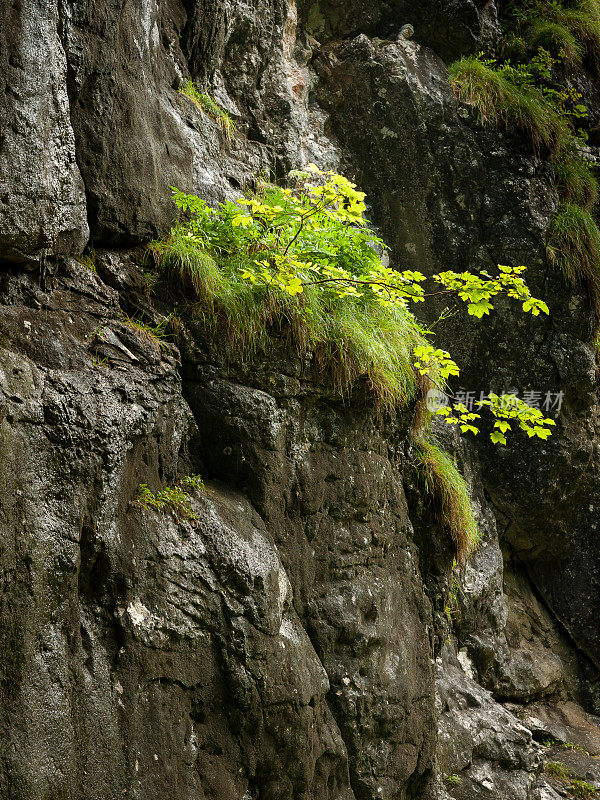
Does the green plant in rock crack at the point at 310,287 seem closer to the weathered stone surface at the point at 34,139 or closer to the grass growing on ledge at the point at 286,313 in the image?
the grass growing on ledge at the point at 286,313

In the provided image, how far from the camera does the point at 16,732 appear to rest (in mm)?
2580

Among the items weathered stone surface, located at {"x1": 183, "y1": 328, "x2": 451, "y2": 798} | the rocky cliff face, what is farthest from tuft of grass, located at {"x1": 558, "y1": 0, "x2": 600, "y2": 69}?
weathered stone surface, located at {"x1": 183, "y1": 328, "x2": 451, "y2": 798}

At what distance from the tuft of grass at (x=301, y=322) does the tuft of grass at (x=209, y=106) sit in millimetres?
1863

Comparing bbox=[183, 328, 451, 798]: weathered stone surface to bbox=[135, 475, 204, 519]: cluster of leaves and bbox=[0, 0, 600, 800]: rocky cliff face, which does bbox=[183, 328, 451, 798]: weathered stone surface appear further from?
bbox=[135, 475, 204, 519]: cluster of leaves

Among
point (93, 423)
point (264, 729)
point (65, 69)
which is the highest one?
point (65, 69)

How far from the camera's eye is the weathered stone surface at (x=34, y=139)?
308 cm

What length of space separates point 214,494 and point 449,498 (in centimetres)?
208

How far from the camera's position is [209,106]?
568 cm

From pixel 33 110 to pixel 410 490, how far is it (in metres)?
3.41

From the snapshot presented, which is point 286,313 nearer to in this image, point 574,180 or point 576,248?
point 576,248

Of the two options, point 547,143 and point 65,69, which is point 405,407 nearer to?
point 65,69

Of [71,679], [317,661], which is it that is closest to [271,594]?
[317,661]

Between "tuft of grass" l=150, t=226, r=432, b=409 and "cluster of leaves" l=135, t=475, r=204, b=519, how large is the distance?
2.63 feet

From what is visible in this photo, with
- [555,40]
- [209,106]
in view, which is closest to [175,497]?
[209,106]
